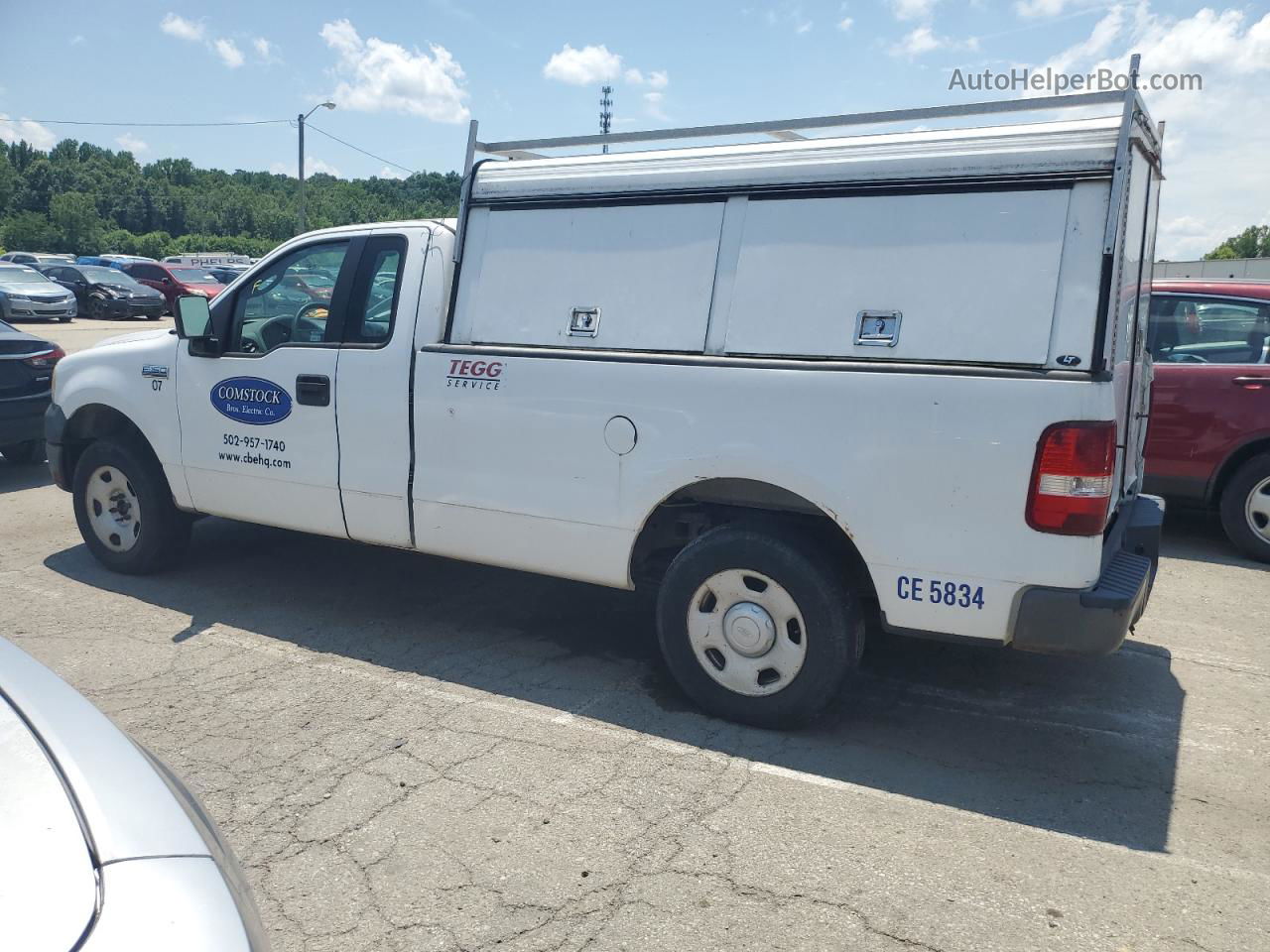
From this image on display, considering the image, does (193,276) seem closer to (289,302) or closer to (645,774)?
(289,302)

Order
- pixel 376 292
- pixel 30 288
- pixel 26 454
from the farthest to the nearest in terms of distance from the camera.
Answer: pixel 30 288, pixel 26 454, pixel 376 292

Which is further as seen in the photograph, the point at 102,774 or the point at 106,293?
the point at 106,293

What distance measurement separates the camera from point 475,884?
3043mm

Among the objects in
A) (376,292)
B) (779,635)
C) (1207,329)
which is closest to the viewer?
(779,635)

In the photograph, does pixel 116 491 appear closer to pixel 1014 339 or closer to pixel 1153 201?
pixel 1014 339

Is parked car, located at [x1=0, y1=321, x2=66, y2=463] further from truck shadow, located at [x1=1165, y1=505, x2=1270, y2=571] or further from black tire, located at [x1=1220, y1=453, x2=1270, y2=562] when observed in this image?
black tire, located at [x1=1220, y1=453, x2=1270, y2=562]

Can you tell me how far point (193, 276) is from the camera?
31.7 m

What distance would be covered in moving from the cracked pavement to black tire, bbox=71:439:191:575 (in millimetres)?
212

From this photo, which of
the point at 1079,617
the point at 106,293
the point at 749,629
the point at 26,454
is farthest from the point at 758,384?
the point at 106,293

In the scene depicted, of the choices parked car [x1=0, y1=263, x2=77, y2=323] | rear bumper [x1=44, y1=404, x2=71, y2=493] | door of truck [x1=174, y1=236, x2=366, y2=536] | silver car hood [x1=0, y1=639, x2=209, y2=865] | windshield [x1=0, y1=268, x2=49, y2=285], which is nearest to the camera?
silver car hood [x1=0, y1=639, x2=209, y2=865]

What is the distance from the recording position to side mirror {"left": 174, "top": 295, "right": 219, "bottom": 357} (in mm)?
5336

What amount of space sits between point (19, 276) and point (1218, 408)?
27.0 metres

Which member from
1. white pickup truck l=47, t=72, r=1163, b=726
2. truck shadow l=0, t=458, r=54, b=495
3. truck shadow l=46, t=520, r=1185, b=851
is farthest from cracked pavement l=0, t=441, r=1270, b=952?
truck shadow l=0, t=458, r=54, b=495

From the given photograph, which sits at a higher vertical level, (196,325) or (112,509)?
(196,325)
